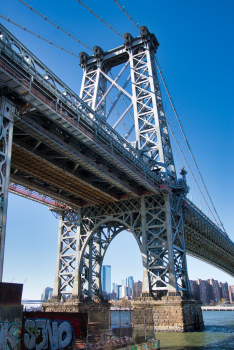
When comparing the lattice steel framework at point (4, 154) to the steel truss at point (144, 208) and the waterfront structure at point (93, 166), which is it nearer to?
the waterfront structure at point (93, 166)

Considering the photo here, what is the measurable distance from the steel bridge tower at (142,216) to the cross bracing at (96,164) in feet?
0.41

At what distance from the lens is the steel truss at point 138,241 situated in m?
35.5

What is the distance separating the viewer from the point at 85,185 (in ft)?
119

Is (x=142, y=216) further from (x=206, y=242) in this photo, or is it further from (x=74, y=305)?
A: (x=206, y=242)

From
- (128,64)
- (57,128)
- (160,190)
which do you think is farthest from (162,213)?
(128,64)

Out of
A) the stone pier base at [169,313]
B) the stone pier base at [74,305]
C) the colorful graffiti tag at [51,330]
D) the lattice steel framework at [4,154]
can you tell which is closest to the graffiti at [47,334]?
the colorful graffiti tag at [51,330]

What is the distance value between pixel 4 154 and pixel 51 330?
9580 millimetres

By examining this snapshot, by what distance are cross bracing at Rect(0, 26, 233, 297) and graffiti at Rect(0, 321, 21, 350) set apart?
586 centimetres

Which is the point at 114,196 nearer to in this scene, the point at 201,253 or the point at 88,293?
the point at 88,293

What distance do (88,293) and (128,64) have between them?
3352 cm

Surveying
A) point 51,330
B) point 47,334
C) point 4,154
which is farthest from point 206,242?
point 4,154

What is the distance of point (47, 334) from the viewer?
48.6 feet

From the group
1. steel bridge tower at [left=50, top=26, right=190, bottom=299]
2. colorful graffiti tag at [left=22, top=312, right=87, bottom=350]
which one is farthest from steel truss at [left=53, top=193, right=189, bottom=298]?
colorful graffiti tag at [left=22, top=312, right=87, bottom=350]

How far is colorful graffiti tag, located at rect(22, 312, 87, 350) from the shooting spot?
14203 mm
